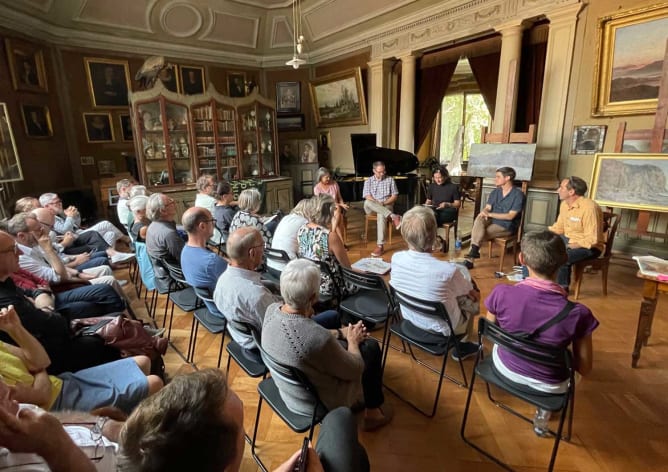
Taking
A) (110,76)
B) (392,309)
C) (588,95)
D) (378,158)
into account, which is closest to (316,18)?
(378,158)

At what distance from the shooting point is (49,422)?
954 mm

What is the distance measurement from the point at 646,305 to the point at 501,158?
2826 millimetres

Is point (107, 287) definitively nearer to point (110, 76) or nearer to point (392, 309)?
point (392, 309)

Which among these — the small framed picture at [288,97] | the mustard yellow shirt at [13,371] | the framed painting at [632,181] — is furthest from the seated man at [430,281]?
the small framed picture at [288,97]

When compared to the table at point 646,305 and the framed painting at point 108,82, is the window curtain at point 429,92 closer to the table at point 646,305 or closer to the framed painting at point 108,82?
the table at point 646,305

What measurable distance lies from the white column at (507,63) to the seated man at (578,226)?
1.59 metres

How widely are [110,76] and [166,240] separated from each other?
18.1ft

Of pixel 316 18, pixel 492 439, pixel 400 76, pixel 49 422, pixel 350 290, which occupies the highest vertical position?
pixel 316 18

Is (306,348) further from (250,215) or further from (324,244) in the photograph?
(250,215)

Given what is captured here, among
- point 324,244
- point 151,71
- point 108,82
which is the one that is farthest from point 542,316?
point 108,82

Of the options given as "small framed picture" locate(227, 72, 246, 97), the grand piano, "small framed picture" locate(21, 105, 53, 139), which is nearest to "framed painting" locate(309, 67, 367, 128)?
the grand piano

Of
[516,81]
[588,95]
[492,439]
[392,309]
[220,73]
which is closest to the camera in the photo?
[492,439]

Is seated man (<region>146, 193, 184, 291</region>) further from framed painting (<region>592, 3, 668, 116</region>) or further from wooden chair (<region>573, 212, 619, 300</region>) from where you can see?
framed painting (<region>592, 3, 668, 116</region>)

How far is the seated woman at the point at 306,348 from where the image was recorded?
4.50 feet
